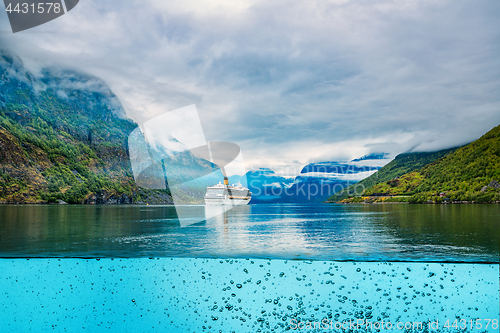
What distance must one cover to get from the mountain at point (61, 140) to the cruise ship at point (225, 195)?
34063 mm

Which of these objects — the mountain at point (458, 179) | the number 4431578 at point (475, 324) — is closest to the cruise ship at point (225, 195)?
the mountain at point (458, 179)

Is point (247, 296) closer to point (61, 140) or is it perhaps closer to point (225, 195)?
point (225, 195)

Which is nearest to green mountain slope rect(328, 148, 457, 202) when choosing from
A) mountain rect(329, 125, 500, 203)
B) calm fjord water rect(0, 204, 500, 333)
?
mountain rect(329, 125, 500, 203)

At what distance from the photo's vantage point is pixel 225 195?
2891 inches

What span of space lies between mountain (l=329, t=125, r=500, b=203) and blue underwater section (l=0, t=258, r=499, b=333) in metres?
76.8

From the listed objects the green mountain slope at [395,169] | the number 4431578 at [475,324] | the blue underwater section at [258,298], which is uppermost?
the green mountain slope at [395,169]

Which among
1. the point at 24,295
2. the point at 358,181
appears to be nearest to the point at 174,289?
the point at 24,295

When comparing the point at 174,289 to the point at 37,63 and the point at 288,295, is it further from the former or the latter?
the point at 37,63

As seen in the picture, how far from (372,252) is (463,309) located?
2.93 metres

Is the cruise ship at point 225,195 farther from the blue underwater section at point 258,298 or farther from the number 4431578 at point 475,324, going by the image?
the number 4431578 at point 475,324

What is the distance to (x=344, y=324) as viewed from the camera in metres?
5.12

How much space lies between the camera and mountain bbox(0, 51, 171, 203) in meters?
89.9

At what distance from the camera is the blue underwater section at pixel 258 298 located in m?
5.08

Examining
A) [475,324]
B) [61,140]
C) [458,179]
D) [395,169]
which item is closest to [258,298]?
[475,324]
